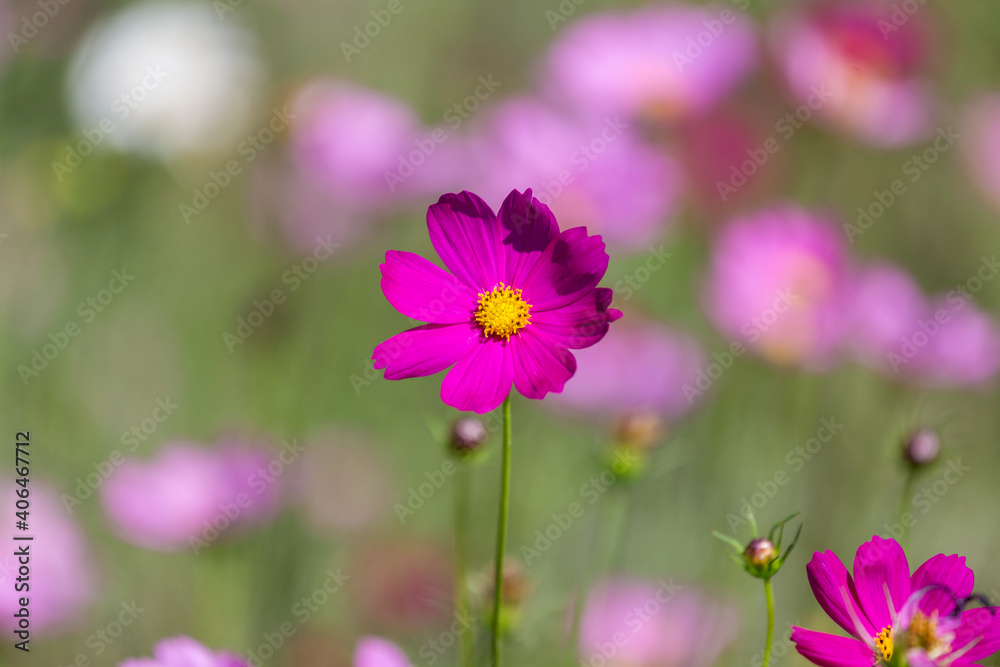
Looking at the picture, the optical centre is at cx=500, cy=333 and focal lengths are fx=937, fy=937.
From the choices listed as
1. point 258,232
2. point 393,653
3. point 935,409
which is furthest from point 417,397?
point 393,653

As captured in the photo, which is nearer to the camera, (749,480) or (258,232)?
(749,480)

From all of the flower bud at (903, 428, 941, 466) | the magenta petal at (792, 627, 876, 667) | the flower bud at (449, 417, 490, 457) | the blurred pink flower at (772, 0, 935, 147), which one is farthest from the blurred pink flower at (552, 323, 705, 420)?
the magenta petal at (792, 627, 876, 667)

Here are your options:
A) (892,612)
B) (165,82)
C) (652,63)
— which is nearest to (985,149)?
(652,63)

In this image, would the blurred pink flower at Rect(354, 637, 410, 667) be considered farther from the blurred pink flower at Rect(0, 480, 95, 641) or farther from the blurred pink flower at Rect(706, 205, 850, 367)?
the blurred pink flower at Rect(706, 205, 850, 367)

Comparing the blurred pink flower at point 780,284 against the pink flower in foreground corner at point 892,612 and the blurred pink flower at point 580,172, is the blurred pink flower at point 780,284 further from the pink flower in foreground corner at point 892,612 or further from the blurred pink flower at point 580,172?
the pink flower in foreground corner at point 892,612

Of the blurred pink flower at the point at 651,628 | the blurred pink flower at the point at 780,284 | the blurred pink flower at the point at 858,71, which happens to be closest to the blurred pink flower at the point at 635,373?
the blurred pink flower at the point at 780,284

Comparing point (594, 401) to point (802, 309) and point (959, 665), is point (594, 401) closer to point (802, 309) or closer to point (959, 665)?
point (802, 309)
